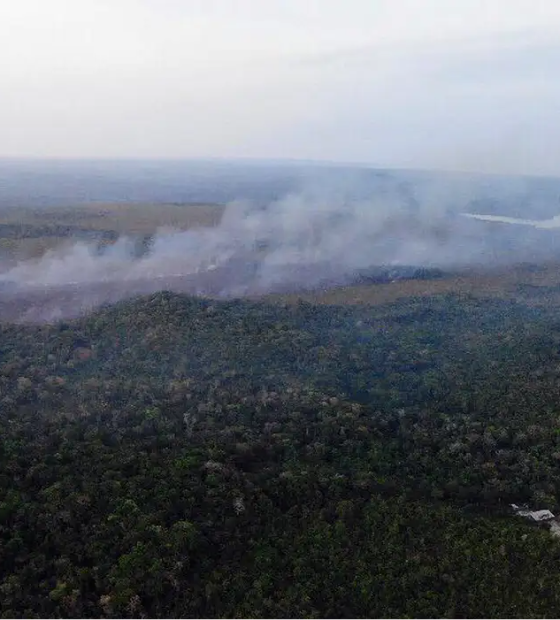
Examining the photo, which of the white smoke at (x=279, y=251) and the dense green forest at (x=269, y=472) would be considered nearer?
the dense green forest at (x=269, y=472)

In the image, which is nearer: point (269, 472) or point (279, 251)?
point (269, 472)

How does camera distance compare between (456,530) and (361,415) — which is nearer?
(456,530)

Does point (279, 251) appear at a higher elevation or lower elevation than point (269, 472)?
higher

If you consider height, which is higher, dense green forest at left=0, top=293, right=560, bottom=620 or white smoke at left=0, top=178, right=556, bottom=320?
white smoke at left=0, top=178, right=556, bottom=320

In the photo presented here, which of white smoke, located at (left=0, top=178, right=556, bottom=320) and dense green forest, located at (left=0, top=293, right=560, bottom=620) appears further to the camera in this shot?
white smoke, located at (left=0, top=178, right=556, bottom=320)

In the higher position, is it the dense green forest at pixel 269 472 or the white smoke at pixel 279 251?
the white smoke at pixel 279 251

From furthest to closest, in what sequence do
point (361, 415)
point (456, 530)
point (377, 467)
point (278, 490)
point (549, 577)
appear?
1. point (361, 415)
2. point (377, 467)
3. point (278, 490)
4. point (456, 530)
5. point (549, 577)

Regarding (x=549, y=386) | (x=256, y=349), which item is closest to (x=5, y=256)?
(x=256, y=349)

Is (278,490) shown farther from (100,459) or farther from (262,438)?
(100,459)
